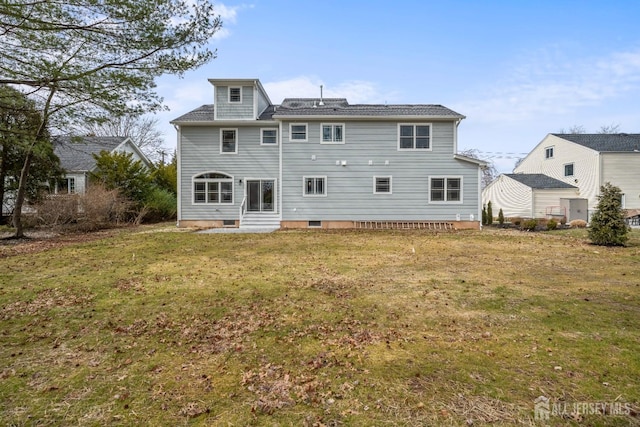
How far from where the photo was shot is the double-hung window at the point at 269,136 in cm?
1783

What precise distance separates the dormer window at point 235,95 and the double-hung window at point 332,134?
4760mm

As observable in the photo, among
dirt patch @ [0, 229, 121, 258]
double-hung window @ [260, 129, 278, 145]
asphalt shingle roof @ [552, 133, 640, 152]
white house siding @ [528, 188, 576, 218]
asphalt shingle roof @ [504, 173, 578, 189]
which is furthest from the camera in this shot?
asphalt shingle roof @ [504, 173, 578, 189]

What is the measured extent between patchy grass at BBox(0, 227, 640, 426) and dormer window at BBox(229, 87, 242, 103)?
12.1 meters

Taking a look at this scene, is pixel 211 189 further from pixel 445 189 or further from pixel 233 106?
pixel 445 189

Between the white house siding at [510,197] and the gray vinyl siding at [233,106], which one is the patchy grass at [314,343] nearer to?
the gray vinyl siding at [233,106]

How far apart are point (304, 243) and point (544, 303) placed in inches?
305

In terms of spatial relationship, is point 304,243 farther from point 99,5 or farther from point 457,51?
point 457,51

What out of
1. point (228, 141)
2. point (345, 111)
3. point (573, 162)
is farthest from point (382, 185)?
point (573, 162)

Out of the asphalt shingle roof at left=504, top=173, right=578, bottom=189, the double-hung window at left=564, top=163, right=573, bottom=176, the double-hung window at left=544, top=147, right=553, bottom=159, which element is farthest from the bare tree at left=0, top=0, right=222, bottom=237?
the double-hung window at left=544, top=147, right=553, bottom=159

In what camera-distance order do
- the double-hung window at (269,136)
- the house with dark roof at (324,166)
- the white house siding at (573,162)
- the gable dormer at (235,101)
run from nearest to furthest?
the house with dark roof at (324,166) → the gable dormer at (235,101) → the double-hung window at (269,136) → the white house siding at (573,162)

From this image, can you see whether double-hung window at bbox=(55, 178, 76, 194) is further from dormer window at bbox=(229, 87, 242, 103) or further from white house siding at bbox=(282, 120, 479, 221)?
white house siding at bbox=(282, 120, 479, 221)

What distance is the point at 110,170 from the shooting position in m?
18.9

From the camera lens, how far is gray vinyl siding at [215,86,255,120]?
1769 centimetres

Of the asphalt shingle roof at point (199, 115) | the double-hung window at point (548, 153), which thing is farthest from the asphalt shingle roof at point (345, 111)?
the double-hung window at point (548, 153)
